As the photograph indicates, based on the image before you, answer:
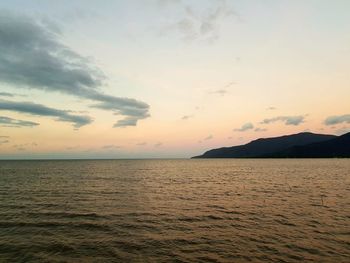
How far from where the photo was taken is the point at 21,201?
161 feet

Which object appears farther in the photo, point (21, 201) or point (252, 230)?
point (21, 201)

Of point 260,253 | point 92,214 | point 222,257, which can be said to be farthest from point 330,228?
point 92,214

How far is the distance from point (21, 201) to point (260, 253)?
42.1 m

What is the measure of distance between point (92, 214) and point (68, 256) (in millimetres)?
15639

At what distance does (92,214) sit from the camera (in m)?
37.8

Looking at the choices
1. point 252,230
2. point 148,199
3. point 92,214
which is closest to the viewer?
point 252,230

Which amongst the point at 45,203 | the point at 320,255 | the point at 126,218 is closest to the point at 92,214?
the point at 126,218

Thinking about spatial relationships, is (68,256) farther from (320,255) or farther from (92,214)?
(320,255)

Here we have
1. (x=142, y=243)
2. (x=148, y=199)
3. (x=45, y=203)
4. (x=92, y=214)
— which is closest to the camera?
(x=142, y=243)

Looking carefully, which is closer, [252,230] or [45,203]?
[252,230]

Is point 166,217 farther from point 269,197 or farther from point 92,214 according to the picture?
point 269,197

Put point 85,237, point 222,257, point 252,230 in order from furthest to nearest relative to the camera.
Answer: point 252,230 < point 85,237 < point 222,257

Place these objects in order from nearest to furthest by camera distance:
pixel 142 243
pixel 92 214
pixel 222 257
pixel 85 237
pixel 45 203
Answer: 1. pixel 222 257
2. pixel 142 243
3. pixel 85 237
4. pixel 92 214
5. pixel 45 203

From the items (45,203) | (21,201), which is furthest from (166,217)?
(21,201)
